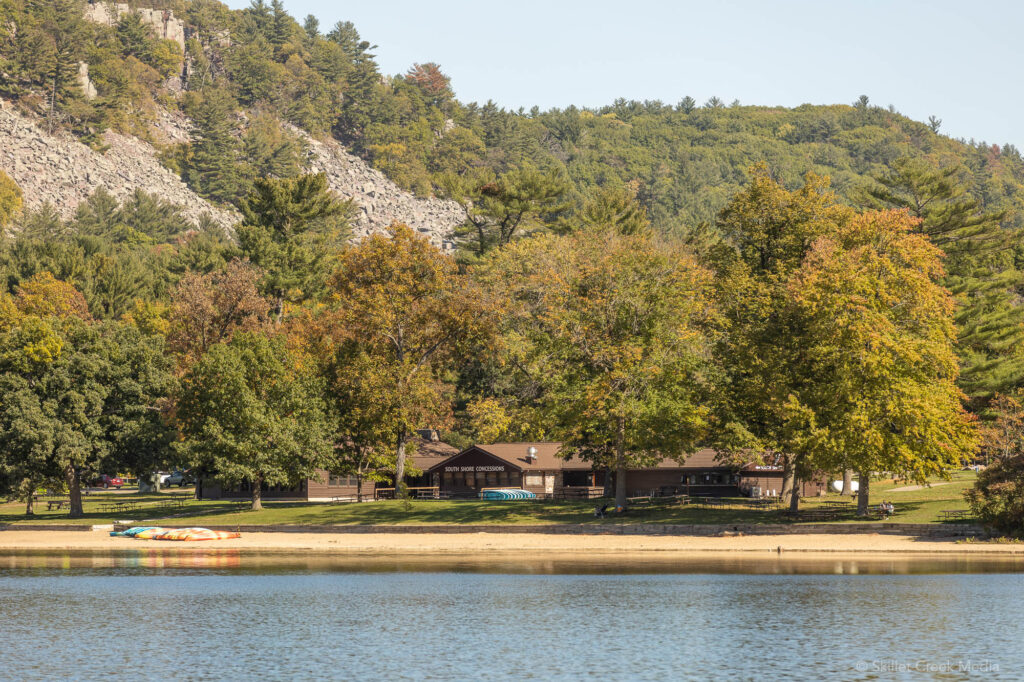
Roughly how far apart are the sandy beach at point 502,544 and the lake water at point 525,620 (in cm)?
301

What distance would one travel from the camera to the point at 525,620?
4100 centimetres

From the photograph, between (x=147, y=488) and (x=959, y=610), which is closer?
(x=959, y=610)

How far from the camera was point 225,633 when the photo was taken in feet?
128

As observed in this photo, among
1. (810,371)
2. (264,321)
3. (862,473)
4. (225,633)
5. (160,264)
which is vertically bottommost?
(225,633)

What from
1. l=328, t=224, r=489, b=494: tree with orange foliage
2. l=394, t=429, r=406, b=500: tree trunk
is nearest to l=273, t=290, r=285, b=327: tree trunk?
l=328, t=224, r=489, b=494: tree with orange foliage

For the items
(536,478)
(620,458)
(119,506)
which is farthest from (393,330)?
(119,506)

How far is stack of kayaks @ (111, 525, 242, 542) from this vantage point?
232ft

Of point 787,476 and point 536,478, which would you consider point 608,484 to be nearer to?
point 536,478

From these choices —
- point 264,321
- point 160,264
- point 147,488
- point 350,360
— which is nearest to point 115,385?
point 350,360

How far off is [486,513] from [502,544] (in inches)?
374

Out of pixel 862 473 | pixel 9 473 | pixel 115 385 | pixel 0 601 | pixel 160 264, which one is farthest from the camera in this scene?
pixel 160 264

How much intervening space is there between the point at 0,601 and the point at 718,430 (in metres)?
39.8

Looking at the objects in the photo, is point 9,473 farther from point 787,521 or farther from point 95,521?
point 787,521

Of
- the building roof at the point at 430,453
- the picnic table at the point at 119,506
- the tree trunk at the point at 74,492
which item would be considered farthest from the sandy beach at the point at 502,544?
the building roof at the point at 430,453
